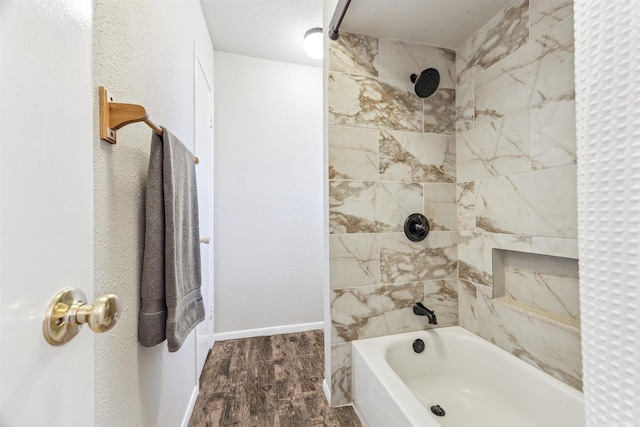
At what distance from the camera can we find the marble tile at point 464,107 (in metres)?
1.66

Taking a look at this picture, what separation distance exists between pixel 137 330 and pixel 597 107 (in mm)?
1247

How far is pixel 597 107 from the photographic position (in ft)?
1.02

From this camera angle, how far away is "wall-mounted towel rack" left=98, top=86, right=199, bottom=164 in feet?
2.34

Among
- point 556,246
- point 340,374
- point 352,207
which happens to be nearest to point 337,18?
point 352,207

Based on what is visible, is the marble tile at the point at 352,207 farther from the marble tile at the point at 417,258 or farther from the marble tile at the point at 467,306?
the marble tile at the point at 467,306

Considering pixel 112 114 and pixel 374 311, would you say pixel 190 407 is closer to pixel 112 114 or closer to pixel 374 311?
pixel 374 311

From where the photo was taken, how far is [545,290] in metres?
1.28

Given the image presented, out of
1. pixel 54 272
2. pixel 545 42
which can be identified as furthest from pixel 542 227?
pixel 54 272

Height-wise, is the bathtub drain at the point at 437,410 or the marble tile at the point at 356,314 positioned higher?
the marble tile at the point at 356,314

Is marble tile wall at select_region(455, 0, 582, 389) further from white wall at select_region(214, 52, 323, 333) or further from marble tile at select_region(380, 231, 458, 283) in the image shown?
white wall at select_region(214, 52, 323, 333)

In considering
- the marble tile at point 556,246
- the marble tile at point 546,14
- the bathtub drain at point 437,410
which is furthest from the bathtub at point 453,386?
the marble tile at point 546,14

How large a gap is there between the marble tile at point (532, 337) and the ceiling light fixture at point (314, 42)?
7.33 feet

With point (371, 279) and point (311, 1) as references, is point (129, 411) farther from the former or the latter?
point (311, 1)

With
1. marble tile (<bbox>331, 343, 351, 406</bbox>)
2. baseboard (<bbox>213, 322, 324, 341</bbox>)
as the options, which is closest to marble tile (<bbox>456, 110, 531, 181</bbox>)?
marble tile (<bbox>331, 343, 351, 406</bbox>)
